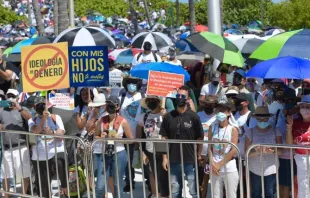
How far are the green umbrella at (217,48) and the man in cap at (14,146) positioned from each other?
369 cm

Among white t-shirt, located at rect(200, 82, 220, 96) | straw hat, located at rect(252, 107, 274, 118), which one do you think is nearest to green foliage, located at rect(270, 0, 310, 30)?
white t-shirt, located at rect(200, 82, 220, 96)

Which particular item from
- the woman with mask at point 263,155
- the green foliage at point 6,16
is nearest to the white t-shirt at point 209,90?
the woman with mask at point 263,155

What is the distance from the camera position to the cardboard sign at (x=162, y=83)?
34.2ft

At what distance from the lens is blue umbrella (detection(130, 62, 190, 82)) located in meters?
11.0

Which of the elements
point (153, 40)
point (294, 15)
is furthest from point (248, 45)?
point (294, 15)

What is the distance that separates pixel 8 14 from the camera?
64.8m

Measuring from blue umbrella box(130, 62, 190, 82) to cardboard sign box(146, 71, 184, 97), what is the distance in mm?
239

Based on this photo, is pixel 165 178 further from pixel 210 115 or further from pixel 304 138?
pixel 304 138

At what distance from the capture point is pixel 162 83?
10523mm

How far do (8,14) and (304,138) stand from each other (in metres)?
58.4

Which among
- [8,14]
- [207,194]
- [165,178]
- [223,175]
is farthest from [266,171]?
[8,14]

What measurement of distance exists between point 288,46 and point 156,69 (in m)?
1.89

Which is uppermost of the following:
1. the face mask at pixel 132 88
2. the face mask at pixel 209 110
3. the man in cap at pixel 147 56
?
the man in cap at pixel 147 56

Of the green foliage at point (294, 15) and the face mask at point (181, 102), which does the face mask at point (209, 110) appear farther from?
the green foliage at point (294, 15)
